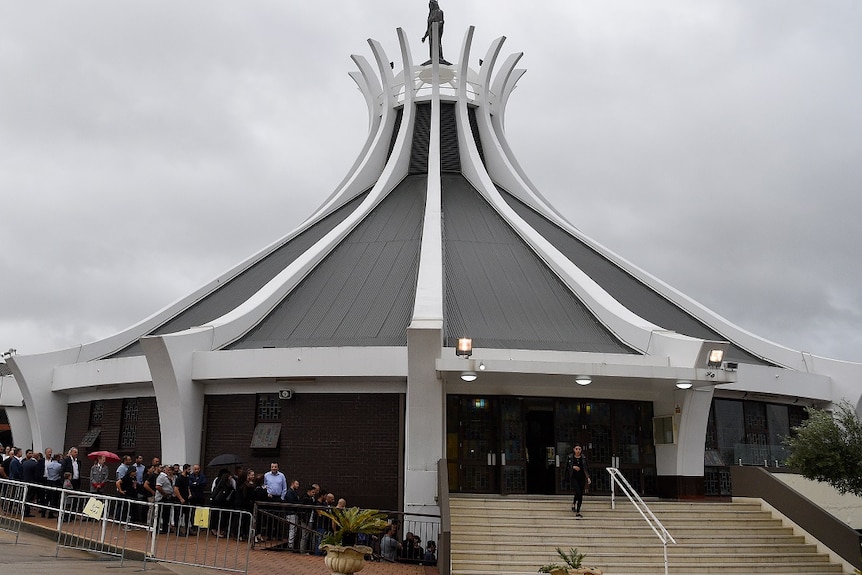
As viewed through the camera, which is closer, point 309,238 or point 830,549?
point 830,549

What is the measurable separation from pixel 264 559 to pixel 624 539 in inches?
217

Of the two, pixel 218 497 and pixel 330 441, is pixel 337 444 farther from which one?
pixel 218 497

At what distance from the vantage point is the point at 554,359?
48.9 ft

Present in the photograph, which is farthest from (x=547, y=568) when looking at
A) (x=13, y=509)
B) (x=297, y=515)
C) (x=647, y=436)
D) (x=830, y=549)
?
(x=13, y=509)

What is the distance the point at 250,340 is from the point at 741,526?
10036mm

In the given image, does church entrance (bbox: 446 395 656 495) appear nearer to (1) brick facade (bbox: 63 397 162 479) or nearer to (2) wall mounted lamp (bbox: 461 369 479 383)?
(2) wall mounted lamp (bbox: 461 369 479 383)

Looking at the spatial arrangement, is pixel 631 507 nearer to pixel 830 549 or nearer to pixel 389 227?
pixel 830 549

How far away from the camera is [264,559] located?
11.1 metres

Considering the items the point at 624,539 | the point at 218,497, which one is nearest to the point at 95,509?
the point at 218,497

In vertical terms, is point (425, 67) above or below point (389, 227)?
above

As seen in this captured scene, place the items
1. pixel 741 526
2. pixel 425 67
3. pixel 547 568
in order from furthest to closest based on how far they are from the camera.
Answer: pixel 425 67
pixel 741 526
pixel 547 568

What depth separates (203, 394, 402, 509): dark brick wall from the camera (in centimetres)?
1498

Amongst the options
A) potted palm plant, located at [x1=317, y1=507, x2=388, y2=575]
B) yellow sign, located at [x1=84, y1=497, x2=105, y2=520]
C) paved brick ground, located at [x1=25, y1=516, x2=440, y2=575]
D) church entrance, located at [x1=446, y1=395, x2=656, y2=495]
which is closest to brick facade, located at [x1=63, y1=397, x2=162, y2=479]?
paved brick ground, located at [x1=25, y1=516, x2=440, y2=575]

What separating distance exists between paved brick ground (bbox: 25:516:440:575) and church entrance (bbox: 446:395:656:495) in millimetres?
3489
